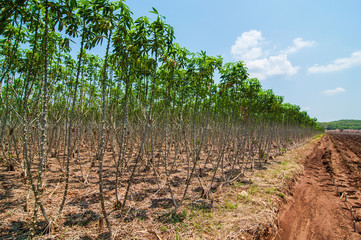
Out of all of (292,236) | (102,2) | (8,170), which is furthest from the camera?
(8,170)

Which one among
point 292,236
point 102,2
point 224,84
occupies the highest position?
point 102,2

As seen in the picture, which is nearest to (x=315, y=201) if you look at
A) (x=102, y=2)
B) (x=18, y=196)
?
(x=102, y=2)

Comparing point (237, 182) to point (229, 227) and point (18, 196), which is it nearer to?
point (229, 227)

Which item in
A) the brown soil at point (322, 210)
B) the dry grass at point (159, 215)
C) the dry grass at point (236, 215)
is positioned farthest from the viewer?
the brown soil at point (322, 210)

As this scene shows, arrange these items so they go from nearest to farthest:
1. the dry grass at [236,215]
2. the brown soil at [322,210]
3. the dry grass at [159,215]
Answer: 1. the dry grass at [159,215]
2. the dry grass at [236,215]
3. the brown soil at [322,210]

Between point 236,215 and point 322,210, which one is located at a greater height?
point 236,215

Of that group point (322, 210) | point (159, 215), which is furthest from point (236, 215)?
point (322, 210)

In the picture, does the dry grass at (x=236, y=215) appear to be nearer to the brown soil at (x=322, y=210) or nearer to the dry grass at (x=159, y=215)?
the dry grass at (x=159, y=215)

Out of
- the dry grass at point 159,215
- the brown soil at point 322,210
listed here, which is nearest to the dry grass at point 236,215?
the dry grass at point 159,215

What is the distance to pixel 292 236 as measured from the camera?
16.8 ft

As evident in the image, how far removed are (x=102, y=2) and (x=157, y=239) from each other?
5.04m

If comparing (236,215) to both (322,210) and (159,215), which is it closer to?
(159,215)

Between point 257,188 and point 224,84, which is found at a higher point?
point 224,84

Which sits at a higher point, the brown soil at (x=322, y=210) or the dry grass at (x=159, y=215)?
the dry grass at (x=159, y=215)
